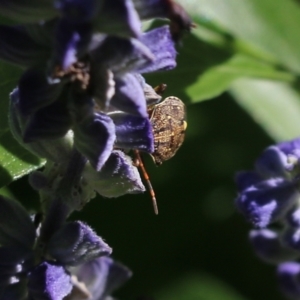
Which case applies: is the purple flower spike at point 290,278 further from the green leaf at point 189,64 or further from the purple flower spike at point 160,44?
the purple flower spike at point 160,44

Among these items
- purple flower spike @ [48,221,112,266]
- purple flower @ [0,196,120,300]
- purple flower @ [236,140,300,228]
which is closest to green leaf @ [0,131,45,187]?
purple flower @ [0,196,120,300]

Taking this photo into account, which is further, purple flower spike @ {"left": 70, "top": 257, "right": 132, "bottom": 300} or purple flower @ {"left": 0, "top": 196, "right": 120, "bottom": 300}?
purple flower spike @ {"left": 70, "top": 257, "right": 132, "bottom": 300}

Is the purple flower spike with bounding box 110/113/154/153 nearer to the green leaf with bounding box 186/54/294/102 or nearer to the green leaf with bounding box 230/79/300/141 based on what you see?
the green leaf with bounding box 186/54/294/102

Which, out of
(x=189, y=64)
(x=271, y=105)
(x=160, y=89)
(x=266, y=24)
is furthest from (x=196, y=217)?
(x=160, y=89)

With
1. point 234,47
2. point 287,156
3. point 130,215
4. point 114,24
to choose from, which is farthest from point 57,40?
point 130,215

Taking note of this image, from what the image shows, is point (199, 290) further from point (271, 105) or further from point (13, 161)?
point (13, 161)

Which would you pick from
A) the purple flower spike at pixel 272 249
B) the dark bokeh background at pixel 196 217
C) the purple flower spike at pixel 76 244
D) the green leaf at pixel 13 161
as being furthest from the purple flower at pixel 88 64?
the dark bokeh background at pixel 196 217
